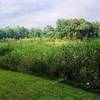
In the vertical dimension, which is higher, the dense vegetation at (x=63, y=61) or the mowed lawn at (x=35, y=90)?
the dense vegetation at (x=63, y=61)

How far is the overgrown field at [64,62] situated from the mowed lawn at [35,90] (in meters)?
0.49

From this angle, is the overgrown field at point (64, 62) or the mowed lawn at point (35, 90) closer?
the mowed lawn at point (35, 90)

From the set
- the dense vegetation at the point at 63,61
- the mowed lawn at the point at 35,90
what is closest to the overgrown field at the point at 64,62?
the dense vegetation at the point at 63,61

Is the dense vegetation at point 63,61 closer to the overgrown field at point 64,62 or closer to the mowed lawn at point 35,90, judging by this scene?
the overgrown field at point 64,62

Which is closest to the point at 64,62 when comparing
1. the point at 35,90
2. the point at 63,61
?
the point at 63,61

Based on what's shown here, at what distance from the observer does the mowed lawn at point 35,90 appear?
23.4ft

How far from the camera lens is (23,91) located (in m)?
7.54

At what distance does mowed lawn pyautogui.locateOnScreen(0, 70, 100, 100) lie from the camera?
7.12 m

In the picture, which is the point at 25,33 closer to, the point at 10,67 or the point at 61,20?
the point at 61,20

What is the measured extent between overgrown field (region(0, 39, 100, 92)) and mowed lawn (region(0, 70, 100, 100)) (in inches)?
19.3

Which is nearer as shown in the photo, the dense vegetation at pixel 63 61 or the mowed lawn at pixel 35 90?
the mowed lawn at pixel 35 90

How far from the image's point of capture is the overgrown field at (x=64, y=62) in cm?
848

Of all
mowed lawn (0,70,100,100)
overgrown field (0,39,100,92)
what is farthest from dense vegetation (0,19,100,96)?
mowed lawn (0,70,100,100)

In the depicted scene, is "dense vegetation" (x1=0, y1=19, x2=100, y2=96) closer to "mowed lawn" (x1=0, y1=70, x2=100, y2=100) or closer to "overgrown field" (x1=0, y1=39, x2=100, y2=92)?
"overgrown field" (x1=0, y1=39, x2=100, y2=92)
